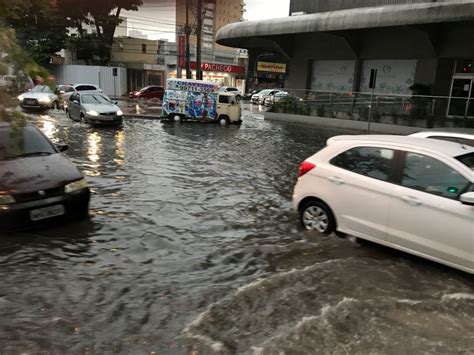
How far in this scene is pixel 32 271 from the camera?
509cm

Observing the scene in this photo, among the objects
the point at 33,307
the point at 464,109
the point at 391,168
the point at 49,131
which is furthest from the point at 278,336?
the point at 464,109

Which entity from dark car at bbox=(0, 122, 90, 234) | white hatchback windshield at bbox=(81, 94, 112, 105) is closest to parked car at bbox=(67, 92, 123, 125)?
white hatchback windshield at bbox=(81, 94, 112, 105)

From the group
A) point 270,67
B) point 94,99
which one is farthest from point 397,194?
point 270,67

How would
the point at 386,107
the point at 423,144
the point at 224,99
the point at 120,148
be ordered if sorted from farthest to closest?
the point at 386,107
the point at 224,99
the point at 120,148
the point at 423,144

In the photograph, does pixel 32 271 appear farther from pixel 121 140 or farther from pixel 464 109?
pixel 464 109

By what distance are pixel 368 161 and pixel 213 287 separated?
2.56m

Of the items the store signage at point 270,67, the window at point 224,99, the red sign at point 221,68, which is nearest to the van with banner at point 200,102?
the window at point 224,99

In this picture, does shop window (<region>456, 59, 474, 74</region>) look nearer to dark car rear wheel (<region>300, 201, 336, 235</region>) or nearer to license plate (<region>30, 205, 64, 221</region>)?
dark car rear wheel (<region>300, 201, 336, 235</region>)

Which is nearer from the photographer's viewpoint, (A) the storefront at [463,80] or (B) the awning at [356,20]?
(B) the awning at [356,20]

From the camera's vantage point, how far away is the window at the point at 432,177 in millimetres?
4926

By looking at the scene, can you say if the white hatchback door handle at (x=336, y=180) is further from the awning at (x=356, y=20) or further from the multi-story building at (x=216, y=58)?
the multi-story building at (x=216, y=58)

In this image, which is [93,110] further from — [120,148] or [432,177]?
[432,177]

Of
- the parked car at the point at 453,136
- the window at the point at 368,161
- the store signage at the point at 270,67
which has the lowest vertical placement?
the window at the point at 368,161

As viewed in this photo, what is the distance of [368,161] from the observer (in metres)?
5.82
